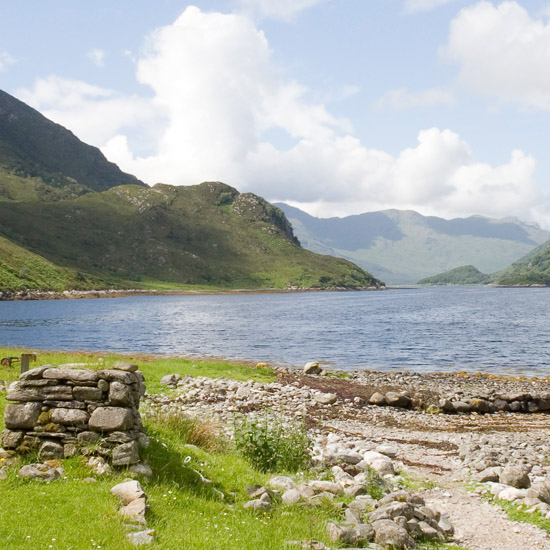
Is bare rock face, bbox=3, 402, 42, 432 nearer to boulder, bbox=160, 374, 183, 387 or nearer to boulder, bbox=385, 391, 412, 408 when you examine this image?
boulder, bbox=160, 374, 183, 387

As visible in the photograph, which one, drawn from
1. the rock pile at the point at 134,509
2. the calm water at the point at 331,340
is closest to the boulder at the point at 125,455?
the rock pile at the point at 134,509

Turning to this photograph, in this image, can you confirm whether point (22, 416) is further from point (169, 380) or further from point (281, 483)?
point (169, 380)

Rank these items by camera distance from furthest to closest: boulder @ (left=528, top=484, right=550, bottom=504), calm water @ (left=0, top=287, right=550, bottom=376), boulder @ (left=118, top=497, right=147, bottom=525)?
1. calm water @ (left=0, top=287, right=550, bottom=376)
2. boulder @ (left=528, top=484, right=550, bottom=504)
3. boulder @ (left=118, top=497, right=147, bottom=525)

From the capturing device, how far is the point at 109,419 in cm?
1267

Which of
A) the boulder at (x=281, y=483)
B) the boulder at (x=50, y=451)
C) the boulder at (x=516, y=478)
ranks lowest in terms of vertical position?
the boulder at (x=516, y=478)

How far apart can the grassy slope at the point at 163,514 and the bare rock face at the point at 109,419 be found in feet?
3.11

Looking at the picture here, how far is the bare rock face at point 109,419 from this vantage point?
41.4 ft

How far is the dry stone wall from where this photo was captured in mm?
12602

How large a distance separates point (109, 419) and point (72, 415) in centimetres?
97

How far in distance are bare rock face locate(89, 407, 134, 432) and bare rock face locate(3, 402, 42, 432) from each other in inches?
58.7

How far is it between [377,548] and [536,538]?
396 centimetres

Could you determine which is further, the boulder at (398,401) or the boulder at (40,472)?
the boulder at (398,401)

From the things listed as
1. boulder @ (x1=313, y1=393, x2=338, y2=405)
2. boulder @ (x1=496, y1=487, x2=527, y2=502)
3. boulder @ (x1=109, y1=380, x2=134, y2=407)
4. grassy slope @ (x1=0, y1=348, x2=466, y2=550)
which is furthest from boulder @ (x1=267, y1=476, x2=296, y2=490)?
boulder @ (x1=313, y1=393, x2=338, y2=405)

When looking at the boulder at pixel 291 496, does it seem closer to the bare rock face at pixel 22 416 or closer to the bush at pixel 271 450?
the bush at pixel 271 450
